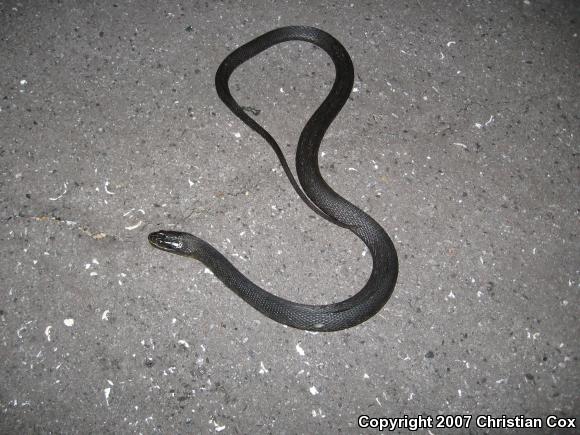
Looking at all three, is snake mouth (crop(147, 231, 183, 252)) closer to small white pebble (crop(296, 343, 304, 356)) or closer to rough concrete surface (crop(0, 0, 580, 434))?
rough concrete surface (crop(0, 0, 580, 434))

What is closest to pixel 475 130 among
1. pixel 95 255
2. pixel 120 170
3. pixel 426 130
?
pixel 426 130

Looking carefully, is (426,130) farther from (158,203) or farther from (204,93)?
(158,203)

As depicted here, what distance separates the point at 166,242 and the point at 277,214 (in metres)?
0.68

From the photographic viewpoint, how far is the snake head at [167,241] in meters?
2.50

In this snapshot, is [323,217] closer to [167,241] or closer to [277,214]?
[277,214]

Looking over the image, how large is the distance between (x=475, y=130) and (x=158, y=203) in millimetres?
2125

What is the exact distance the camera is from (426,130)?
9.52ft

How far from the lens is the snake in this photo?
7.77 ft

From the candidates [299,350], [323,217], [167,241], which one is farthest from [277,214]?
[299,350]

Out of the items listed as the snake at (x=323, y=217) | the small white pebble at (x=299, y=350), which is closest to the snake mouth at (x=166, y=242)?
the snake at (x=323, y=217)

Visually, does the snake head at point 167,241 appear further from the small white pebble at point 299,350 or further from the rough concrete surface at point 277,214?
the small white pebble at point 299,350

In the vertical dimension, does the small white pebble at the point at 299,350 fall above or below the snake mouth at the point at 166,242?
below

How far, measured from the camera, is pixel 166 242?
2.50m

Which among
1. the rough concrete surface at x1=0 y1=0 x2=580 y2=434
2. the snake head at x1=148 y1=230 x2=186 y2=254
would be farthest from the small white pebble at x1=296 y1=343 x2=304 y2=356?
the snake head at x1=148 y1=230 x2=186 y2=254
